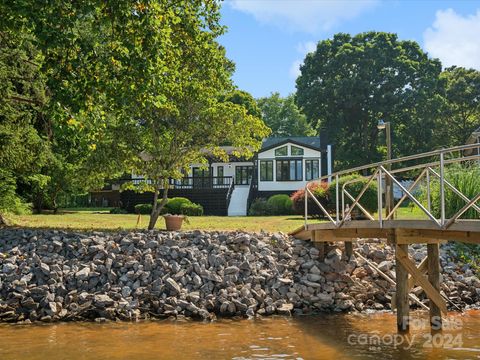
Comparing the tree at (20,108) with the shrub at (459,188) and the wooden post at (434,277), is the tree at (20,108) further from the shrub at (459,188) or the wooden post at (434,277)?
the shrub at (459,188)

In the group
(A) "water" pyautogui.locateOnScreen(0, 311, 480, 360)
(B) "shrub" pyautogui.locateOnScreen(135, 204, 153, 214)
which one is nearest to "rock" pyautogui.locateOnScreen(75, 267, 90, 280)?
(A) "water" pyautogui.locateOnScreen(0, 311, 480, 360)

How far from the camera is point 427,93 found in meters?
48.1

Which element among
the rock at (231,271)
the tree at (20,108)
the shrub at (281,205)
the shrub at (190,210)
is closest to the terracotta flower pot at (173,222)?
the rock at (231,271)

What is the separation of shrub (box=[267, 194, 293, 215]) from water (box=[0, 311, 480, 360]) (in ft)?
59.5

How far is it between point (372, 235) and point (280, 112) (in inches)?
2266

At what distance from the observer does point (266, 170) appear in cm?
4031

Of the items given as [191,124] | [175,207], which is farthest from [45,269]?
[175,207]

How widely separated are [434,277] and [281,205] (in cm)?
2008

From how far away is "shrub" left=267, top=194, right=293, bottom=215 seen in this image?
1260 inches

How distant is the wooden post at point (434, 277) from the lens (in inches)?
484

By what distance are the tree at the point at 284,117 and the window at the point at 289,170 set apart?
91.8ft

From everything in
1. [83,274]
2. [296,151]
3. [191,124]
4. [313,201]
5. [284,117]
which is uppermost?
[284,117]

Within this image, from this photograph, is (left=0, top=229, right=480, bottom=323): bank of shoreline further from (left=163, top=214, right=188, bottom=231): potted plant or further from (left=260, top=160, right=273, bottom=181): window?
(left=260, top=160, right=273, bottom=181): window

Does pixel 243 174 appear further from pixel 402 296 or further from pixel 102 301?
pixel 402 296
